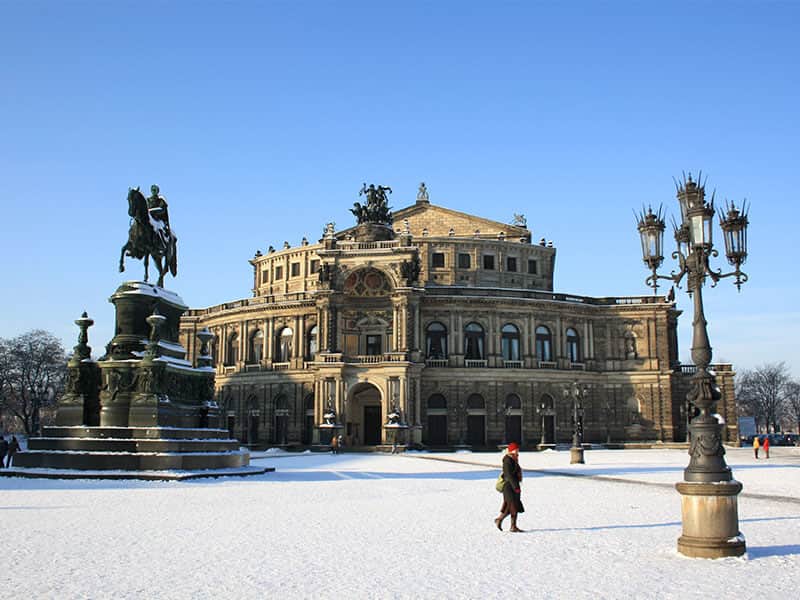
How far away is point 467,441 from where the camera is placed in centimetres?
6694

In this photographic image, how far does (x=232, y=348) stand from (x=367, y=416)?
15.5 metres

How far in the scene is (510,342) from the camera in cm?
6988

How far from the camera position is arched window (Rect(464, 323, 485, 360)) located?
225 feet

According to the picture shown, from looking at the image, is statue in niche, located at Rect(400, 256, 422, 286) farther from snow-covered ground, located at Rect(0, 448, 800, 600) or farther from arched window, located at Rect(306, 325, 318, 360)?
snow-covered ground, located at Rect(0, 448, 800, 600)

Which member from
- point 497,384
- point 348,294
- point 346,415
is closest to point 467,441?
point 497,384

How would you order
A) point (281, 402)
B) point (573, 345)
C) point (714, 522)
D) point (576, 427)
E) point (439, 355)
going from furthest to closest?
point (573, 345), point (281, 402), point (439, 355), point (576, 427), point (714, 522)

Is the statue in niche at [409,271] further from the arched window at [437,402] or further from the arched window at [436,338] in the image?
the arched window at [437,402]

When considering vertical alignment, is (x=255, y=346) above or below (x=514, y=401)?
above

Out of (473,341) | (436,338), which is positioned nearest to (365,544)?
(436,338)

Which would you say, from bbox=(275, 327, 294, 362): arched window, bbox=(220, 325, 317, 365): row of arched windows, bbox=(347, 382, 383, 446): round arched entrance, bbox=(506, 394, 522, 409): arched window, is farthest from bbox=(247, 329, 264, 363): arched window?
bbox=(506, 394, 522, 409): arched window

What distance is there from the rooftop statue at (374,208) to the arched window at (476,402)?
662 inches

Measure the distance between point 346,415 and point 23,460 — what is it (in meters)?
37.0

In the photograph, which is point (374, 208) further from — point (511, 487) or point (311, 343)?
point (511, 487)

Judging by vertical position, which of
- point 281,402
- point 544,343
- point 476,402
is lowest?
point 476,402
